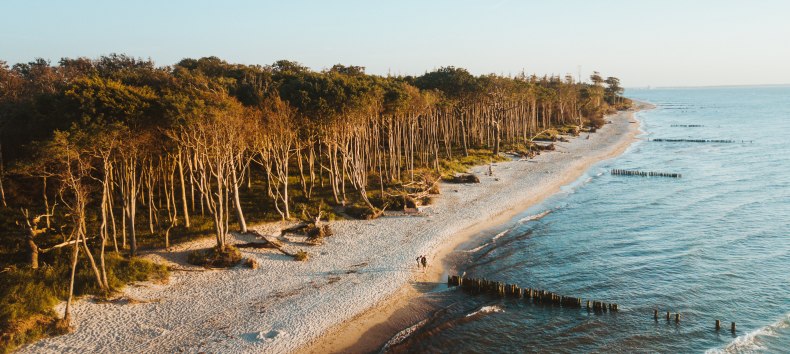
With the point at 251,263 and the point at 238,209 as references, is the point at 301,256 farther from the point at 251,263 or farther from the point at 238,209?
the point at 238,209

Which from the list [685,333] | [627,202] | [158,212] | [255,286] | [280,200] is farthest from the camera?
[627,202]

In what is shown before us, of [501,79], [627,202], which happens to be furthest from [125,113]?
[501,79]

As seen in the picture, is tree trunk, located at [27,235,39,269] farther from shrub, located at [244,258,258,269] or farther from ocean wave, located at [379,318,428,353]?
ocean wave, located at [379,318,428,353]

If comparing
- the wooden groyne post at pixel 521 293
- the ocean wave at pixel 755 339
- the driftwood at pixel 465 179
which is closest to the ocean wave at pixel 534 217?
the driftwood at pixel 465 179

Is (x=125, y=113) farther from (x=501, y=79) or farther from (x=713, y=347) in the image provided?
(x=501, y=79)

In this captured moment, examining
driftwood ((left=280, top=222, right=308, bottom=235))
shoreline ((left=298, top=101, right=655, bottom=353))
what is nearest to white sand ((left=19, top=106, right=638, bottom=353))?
shoreline ((left=298, top=101, right=655, bottom=353))

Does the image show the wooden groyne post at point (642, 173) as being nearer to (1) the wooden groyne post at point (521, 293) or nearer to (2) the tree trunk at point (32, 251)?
(1) the wooden groyne post at point (521, 293)

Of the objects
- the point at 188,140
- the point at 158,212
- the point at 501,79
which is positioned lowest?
the point at 158,212
